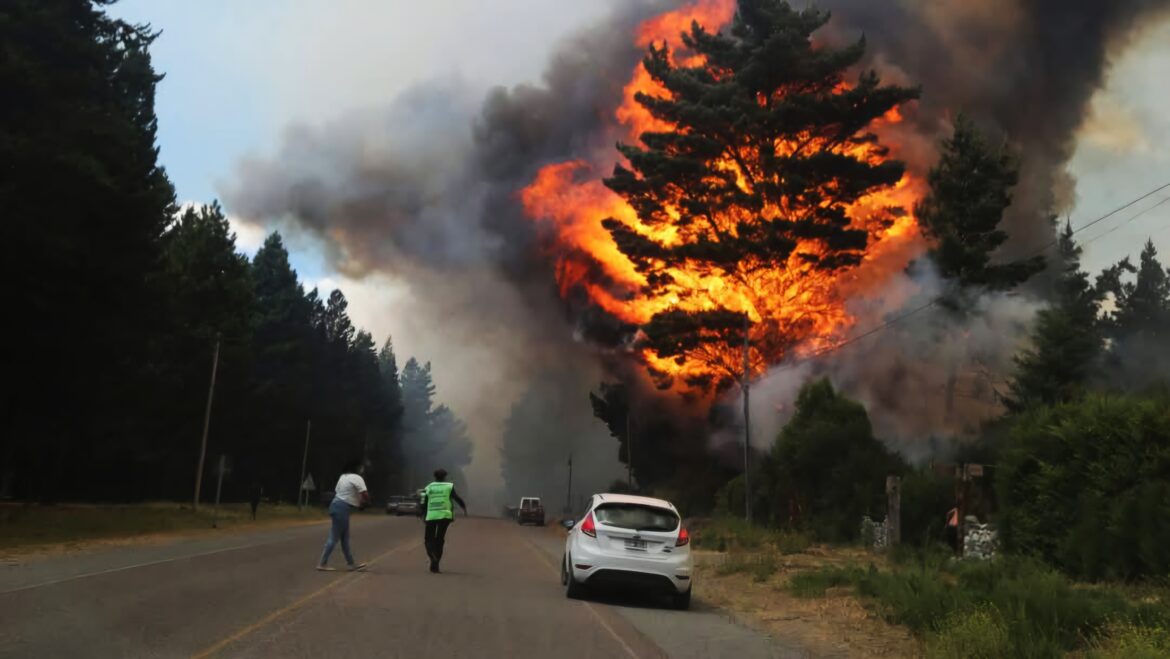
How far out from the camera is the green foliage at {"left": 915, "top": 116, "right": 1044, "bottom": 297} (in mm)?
45188

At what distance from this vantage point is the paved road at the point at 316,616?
328 inches

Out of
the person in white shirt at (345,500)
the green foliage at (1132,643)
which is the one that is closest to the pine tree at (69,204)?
the person in white shirt at (345,500)

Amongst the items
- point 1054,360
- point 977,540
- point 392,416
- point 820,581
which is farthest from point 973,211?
point 392,416

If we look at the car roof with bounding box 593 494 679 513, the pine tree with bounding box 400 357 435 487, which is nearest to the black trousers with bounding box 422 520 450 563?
the car roof with bounding box 593 494 679 513

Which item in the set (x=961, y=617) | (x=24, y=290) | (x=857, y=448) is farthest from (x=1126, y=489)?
(x=24, y=290)

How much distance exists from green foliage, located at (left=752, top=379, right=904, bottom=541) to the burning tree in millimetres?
12242

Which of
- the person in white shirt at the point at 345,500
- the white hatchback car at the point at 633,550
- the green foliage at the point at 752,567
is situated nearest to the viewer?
the white hatchback car at the point at 633,550

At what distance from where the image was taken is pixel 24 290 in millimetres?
26672

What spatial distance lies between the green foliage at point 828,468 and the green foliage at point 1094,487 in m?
10.7

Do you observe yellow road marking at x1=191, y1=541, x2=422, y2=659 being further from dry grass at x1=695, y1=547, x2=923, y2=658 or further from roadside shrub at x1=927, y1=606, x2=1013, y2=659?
roadside shrub at x1=927, y1=606, x2=1013, y2=659

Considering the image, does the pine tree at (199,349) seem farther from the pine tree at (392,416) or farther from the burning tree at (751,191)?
the pine tree at (392,416)

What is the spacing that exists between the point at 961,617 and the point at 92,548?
1821 centimetres

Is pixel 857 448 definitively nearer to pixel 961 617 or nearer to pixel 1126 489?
pixel 1126 489

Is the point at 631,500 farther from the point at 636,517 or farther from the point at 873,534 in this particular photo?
the point at 873,534
